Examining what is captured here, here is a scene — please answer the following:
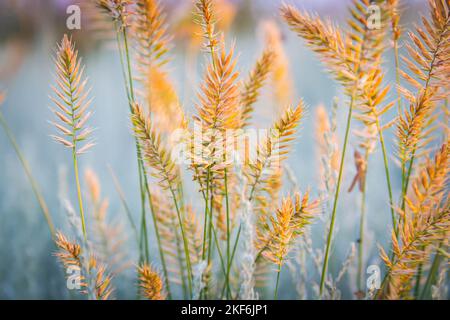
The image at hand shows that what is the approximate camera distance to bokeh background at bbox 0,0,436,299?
0.92 m

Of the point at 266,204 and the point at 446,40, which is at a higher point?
the point at 446,40

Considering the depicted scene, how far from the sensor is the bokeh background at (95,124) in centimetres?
92

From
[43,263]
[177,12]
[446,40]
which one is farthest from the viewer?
[43,263]

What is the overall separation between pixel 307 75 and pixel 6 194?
40.4 inches

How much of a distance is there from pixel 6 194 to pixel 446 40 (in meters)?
1.17

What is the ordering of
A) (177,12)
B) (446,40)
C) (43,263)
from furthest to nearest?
(43,263), (177,12), (446,40)

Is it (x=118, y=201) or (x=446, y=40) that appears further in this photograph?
(x=118, y=201)

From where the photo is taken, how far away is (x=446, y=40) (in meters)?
0.42

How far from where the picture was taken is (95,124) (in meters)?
1.19

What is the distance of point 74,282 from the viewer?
19.5 inches

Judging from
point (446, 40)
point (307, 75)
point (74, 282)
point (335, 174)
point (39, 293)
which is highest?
point (307, 75)
